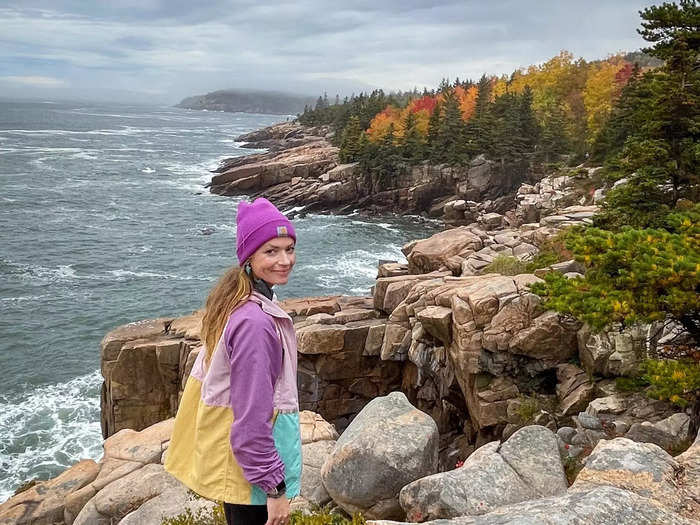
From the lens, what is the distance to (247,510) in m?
3.89

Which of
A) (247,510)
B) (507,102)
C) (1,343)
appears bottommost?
(1,343)

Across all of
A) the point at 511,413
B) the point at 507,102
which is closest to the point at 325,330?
the point at 511,413

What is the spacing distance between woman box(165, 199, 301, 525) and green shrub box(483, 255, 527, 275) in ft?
58.4

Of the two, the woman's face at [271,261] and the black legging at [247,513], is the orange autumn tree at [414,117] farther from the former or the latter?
the black legging at [247,513]

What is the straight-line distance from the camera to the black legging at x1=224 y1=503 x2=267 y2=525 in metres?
3.89

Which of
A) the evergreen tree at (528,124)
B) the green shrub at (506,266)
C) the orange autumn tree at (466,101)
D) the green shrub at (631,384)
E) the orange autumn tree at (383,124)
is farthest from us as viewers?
the orange autumn tree at (466,101)

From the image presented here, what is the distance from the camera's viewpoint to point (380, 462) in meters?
8.98

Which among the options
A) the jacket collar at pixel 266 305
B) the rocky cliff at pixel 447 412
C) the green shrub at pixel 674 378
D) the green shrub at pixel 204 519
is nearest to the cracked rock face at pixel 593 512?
the rocky cliff at pixel 447 412

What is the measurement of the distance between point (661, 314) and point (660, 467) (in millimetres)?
3176

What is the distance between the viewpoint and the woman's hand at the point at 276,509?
3631mm

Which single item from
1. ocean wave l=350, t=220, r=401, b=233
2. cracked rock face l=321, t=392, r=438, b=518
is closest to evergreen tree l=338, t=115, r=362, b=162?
ocean wave l=350, t=220, r=401, b=233

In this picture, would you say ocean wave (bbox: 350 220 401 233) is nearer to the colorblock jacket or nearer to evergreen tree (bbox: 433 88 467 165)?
evergreen tree (bbox: 433 88 467 165)

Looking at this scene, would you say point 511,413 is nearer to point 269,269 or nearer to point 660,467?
point 660,467

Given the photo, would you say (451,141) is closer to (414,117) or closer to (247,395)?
(414,117)
